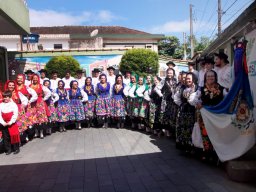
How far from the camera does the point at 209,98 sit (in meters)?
5.04

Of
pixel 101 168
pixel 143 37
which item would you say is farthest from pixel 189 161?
pixel 143 37

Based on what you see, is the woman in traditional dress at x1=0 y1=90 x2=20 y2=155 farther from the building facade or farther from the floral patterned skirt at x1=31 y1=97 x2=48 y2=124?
the building facade

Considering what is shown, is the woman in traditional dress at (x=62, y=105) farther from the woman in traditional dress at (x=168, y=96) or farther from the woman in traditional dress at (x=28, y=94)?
the woman in traditional dress at (x=168, y=96)

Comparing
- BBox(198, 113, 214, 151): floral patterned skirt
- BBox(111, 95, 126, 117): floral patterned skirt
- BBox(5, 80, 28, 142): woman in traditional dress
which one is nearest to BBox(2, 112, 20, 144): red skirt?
BBox(5, 80, 28, 142): woman in traditional dress

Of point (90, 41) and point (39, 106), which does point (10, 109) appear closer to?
point (39, 106)

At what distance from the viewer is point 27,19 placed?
35.0 feet

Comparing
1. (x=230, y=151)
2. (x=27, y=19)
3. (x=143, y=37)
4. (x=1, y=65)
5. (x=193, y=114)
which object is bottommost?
(x=230, y=151)

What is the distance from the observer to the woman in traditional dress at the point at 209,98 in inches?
196

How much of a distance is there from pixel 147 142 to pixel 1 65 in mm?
11111

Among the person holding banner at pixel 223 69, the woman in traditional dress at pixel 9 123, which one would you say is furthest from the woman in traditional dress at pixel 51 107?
the person holding banner at pixel 223 69

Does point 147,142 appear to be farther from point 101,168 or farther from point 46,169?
point 46,169

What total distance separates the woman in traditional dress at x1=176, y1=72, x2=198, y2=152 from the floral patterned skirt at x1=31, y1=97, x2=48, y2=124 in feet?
12.5

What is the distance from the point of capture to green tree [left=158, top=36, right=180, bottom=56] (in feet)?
144

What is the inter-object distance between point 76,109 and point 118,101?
127 cm
